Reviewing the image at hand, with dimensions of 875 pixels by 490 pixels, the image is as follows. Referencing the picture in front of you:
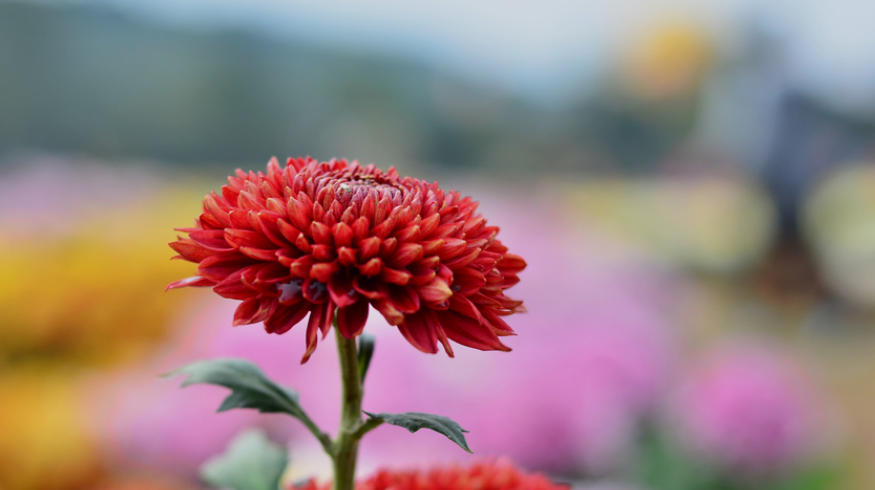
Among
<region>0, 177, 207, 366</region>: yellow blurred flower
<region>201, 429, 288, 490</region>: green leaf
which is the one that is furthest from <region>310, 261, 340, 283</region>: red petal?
<region>0, 177, 207, 366</region>: yellow blurred flower

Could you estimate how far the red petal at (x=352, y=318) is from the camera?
0.59 ft

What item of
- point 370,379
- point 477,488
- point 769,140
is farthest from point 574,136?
point 477,488

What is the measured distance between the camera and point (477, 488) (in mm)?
245

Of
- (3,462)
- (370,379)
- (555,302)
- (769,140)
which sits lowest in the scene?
(3,462)

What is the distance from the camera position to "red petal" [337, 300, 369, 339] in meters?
0.18

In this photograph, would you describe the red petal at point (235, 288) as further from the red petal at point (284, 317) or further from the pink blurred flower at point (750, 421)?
the pink blurred flower at point (750, 421)

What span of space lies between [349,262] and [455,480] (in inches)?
4.4

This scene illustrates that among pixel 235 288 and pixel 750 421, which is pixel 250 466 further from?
pixel 750 421

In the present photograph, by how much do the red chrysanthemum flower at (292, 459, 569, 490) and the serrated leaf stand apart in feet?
0.14

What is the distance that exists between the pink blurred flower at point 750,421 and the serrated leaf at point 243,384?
0.83 meters

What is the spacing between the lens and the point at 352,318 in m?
0.18

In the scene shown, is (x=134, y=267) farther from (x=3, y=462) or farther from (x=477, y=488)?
(x=477, y=488)

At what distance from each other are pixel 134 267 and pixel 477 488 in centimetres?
145

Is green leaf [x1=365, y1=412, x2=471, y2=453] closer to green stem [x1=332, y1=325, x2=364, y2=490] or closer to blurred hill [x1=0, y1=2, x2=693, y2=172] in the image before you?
green stem [x1=332, y1=325, x2=364, y2=490]
